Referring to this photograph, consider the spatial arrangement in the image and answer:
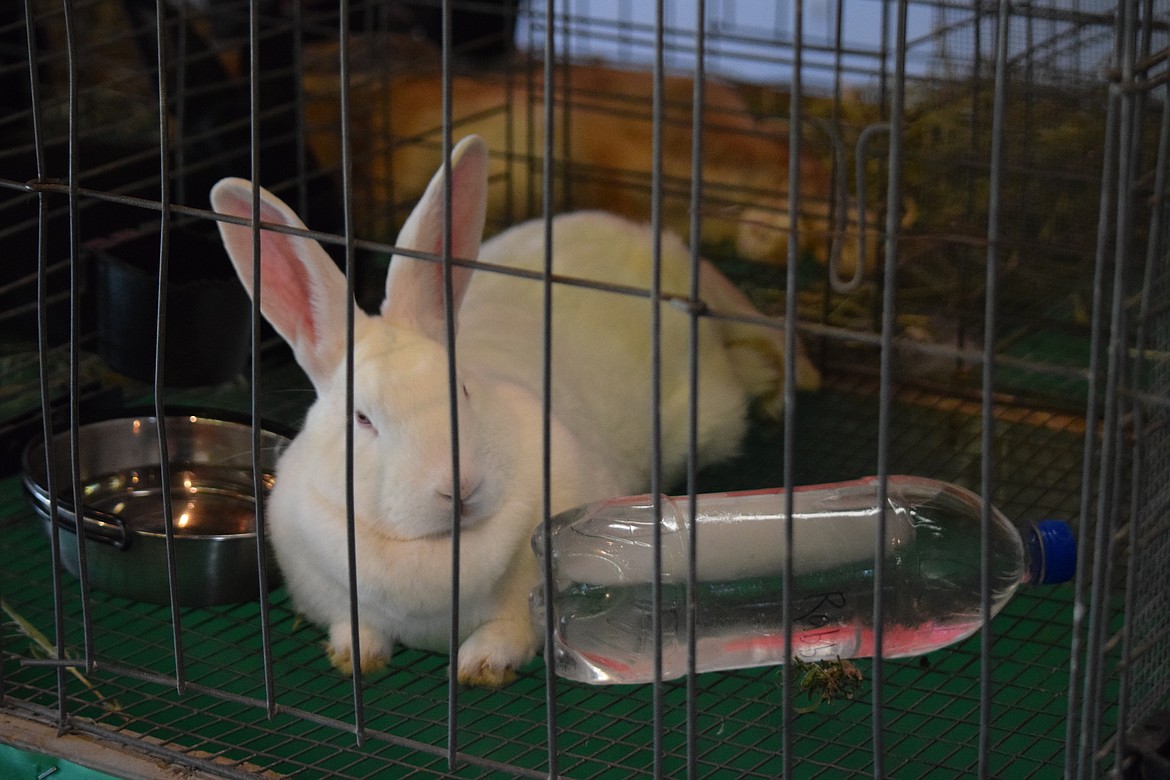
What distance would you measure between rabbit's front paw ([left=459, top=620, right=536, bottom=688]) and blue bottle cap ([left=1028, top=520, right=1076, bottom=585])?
576mm

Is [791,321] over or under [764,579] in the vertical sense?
over

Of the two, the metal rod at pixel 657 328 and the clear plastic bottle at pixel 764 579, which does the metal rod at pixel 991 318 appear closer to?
the metal rod at pixel 657 328

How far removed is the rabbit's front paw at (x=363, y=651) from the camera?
1541mm

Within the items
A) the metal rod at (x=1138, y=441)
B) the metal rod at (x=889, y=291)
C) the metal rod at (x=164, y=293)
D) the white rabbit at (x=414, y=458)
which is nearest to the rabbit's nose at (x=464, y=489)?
the white rabbit at (x=414, y=458)

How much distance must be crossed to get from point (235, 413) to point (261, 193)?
2.24 ft

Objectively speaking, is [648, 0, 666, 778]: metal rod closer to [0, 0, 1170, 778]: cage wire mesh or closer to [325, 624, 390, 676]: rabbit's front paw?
[0, 0, 1170, 778]: cage wire mesh

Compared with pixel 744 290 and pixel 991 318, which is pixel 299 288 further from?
pixel 744 290

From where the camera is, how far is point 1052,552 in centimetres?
128

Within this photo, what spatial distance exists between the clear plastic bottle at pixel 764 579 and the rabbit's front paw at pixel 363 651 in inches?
9.4

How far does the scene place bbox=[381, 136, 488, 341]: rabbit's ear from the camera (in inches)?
55.7

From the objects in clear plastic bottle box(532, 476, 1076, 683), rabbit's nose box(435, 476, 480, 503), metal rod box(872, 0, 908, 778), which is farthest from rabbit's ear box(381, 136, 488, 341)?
metal rod box(872, 0, 908, 778)

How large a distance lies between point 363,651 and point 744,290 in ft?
4.24

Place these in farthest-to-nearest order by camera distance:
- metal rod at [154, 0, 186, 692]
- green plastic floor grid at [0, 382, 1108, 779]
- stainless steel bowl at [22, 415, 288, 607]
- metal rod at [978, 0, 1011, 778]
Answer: stainless steel bowl at [22, 415, 288, 607]
green plastic floor grid at [0, 382, 1108, 779]
metal rod at [154, 0, 186, 692]
metal rod at [978, 0, 1011, 778]

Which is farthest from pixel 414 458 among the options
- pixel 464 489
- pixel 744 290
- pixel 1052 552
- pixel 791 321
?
pixel 744 290
